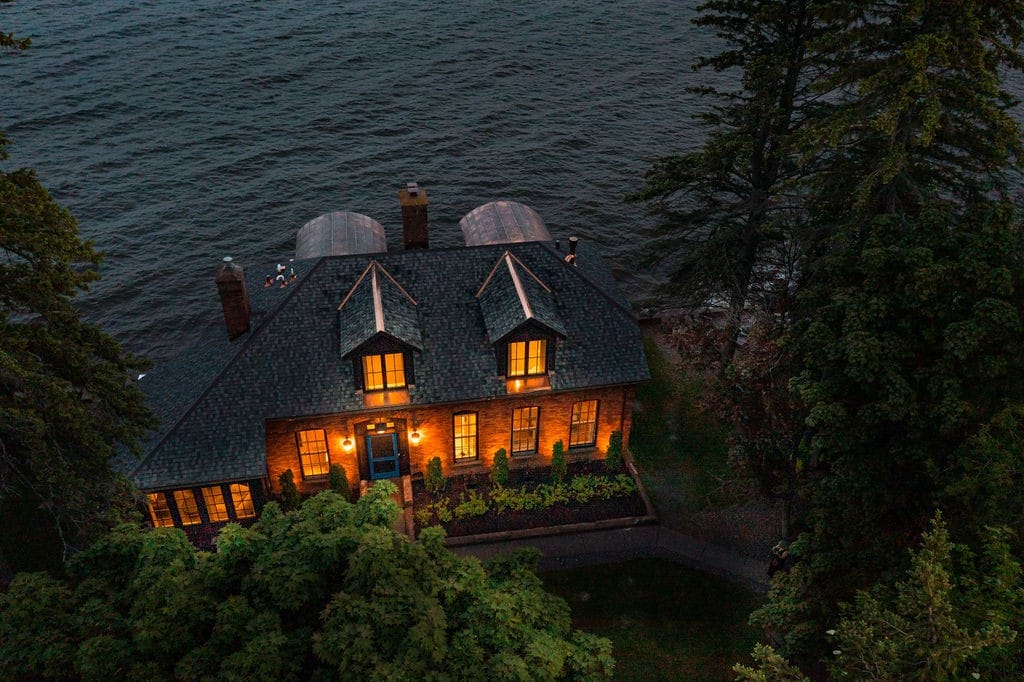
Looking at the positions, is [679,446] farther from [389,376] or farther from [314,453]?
[314,453]

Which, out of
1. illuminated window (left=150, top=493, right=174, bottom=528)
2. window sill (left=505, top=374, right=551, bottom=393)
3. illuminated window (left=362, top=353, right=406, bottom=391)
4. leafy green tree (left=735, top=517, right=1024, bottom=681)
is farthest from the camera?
window sill (left=505, top=374, right=551, bottom=393)

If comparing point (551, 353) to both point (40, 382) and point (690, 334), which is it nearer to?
point (690, 334)

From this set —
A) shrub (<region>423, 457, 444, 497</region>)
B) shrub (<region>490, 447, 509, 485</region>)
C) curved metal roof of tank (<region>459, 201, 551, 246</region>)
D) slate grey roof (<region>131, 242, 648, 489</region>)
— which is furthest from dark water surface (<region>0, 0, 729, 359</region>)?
shrub (<region>423, 457, 444, 497</region>)

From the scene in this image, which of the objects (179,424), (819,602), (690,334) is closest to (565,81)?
(690,334)

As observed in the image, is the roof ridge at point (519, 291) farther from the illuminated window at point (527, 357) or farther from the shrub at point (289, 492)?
the shrub at point (289, 492)

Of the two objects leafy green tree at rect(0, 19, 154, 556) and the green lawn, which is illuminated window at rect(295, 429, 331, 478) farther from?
the green lawn
